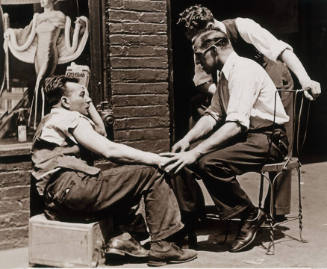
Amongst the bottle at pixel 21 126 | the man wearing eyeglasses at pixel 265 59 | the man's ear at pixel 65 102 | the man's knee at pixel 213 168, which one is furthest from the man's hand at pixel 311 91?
the bottle at pixel 21 126

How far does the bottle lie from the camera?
5324 millimetres

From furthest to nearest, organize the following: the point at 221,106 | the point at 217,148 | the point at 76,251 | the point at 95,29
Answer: the point at 95,29
the point at 221,106
the point at 217,148
the point at 76,251

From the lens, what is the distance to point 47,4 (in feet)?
17.6

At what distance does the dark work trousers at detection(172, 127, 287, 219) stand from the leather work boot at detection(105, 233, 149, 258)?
49 cm

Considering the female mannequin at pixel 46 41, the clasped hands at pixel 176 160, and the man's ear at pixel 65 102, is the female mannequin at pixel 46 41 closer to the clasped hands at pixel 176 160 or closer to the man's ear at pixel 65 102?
the man's ear at pixel 65 102

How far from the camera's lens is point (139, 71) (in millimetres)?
5754

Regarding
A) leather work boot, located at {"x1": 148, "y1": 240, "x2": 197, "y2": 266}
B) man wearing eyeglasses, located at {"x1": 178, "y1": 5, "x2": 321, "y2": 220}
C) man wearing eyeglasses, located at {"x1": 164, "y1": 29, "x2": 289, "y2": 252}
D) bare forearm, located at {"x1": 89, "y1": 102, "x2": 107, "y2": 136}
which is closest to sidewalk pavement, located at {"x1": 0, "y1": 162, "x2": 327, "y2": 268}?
leather work boot, located at {"x1": 148, "y1": 240, "x2": 197, "y2": 266}

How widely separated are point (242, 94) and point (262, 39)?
2.80ft

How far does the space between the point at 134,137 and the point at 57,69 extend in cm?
101

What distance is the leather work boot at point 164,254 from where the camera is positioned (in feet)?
14.4

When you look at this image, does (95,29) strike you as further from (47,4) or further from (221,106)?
(221,106)

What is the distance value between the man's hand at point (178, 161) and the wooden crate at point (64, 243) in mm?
702

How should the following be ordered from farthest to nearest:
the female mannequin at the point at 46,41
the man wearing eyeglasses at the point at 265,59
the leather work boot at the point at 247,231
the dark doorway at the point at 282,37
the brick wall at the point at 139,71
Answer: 1. the dark doorway at the point at 282,37
2. the brick wall at the point at 139,71
3. the female mannequin at the point at 46,41
4. the man wearing eyeglasses at the point at 265,59
5. the leather work boot at the point at 247,231

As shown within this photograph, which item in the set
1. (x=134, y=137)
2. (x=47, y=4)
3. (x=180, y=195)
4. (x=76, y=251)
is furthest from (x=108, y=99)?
(x=76, y=251)
